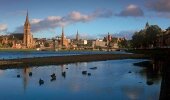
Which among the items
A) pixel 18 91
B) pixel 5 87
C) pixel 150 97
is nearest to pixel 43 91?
pixel 18 91

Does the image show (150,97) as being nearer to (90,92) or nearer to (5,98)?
(90,92)

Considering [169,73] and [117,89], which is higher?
[169,73]

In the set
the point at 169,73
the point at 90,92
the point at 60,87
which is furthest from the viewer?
the point at 60,87

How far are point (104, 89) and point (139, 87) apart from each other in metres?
5.86

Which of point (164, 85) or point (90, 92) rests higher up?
point (164, 85)

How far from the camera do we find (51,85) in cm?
5559

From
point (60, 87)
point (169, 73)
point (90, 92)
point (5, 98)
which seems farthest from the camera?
point (60, 87)

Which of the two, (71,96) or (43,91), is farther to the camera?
(43,91)

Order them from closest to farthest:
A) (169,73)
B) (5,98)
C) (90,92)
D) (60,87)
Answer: (169,73), (5,98), (90,92), (60,87)

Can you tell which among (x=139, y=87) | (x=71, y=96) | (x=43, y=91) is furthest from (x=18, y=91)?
(x=139, y=87)

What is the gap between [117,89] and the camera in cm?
5197

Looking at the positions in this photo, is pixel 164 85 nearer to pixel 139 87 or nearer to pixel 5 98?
pixel 5 98

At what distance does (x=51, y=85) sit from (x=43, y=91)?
6.34m

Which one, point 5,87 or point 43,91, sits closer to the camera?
point 43,91
